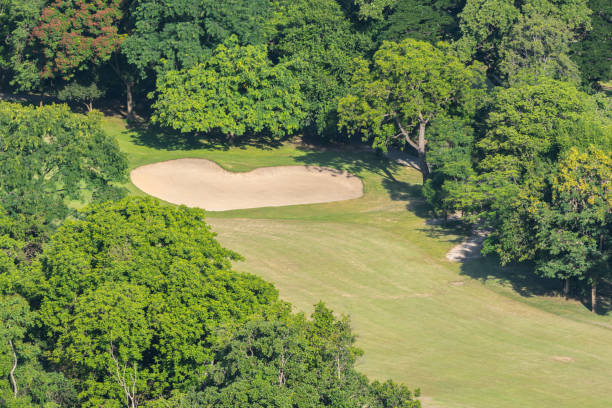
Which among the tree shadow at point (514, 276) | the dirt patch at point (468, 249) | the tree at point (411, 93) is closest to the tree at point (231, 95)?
the tree at point (411, 93)

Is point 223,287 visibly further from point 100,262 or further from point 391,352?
point 391,352

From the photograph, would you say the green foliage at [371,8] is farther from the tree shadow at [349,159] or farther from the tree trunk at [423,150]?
the tree trunk at [423,150]

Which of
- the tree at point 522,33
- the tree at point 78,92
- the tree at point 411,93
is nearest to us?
the tree at point 411,93

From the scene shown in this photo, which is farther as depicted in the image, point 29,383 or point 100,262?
point 100,262

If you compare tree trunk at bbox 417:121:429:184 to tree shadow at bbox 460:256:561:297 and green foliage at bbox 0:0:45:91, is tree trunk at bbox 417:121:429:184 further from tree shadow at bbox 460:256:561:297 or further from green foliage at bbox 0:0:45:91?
green foliage at bbox 0:0:45:91

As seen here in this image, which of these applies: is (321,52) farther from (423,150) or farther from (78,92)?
(78,92)

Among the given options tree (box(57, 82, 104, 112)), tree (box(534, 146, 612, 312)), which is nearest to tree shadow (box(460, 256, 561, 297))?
tree (box(534, 146, 612, 312))

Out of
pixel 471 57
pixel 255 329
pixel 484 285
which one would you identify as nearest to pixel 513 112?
pixel 484 285
